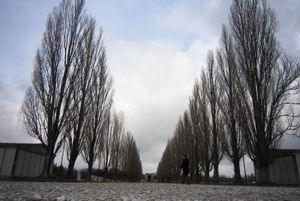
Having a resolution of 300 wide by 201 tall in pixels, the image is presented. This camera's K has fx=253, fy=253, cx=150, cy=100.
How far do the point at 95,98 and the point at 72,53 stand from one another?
605 cm

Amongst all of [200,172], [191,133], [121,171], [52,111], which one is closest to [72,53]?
[52,111]

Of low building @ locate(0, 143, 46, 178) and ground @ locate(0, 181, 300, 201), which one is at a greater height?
low building @ locate(0, 143, 46, 178)

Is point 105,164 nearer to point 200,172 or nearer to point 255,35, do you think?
point 200,172

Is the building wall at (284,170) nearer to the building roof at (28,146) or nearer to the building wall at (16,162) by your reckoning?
the building roof at (28,146)

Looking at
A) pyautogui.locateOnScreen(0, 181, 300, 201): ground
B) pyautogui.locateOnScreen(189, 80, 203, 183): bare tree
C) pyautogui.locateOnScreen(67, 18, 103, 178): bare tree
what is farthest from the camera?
pyautogui.locateOnScreen(189, 80, 203, 183): bare tree

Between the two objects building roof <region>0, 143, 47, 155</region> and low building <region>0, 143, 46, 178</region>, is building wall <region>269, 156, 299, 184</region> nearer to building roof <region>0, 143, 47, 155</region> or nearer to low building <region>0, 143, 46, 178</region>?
building roof <region>0, 143, 47, 155</region>

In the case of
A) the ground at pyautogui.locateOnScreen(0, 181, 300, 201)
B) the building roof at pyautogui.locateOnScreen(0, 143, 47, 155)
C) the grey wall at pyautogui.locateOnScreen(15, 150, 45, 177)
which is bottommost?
the ground at pyautogui.locateOnScreen(0, 181, 300, 201)

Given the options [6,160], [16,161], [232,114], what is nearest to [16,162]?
[16,161]

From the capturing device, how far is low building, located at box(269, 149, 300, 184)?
18469 millimetres

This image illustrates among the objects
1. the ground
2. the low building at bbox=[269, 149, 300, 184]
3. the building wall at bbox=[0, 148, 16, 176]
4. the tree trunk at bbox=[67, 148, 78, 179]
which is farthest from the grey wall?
the low building at bbox=[269, 149, 300, 184]

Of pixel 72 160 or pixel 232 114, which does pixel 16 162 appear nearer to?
pixel 72 160

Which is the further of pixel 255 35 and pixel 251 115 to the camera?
pixel 255 35

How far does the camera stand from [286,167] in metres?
19.5

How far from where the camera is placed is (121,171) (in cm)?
3997
